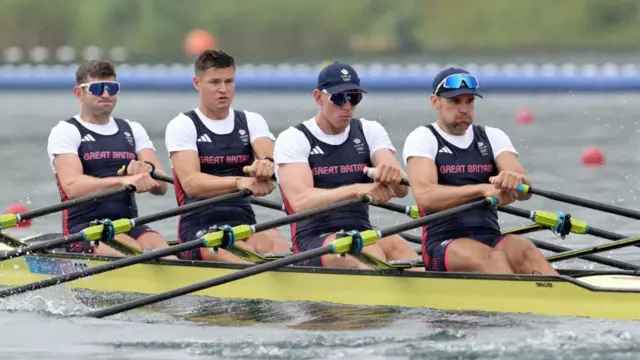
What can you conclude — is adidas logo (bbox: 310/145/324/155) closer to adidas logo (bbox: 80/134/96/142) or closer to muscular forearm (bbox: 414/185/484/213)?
muscular forearm (bbox: 414/185/484/213)

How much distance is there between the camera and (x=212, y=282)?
8.02 metres

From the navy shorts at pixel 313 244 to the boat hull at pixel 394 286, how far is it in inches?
7.1

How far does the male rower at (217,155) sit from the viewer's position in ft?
29.9

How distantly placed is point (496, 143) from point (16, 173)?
38.5ft

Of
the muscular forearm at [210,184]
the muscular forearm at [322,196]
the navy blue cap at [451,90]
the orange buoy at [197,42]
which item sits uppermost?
the orange buoy at [197,42]

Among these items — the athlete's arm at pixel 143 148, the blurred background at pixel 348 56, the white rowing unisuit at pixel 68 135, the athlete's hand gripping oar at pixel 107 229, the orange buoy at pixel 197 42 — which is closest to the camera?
the athlete's hand gripping oar at pixel 107 229

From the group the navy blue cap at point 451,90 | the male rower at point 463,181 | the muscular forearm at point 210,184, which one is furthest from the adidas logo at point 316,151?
the navy blue cap at point 451,90

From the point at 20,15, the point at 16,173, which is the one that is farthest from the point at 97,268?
the point at 20,15

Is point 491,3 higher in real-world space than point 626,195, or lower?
higher

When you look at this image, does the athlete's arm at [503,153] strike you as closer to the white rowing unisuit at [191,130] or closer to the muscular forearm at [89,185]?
the white rowing unisuit at [191,130]

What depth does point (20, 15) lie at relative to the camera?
125 ft

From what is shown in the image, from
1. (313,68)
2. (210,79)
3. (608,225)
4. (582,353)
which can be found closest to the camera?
(582,353)

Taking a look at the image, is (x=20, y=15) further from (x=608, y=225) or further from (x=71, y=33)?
(x=608, y=225)

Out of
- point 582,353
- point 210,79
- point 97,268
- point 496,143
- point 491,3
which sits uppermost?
point 491,3
